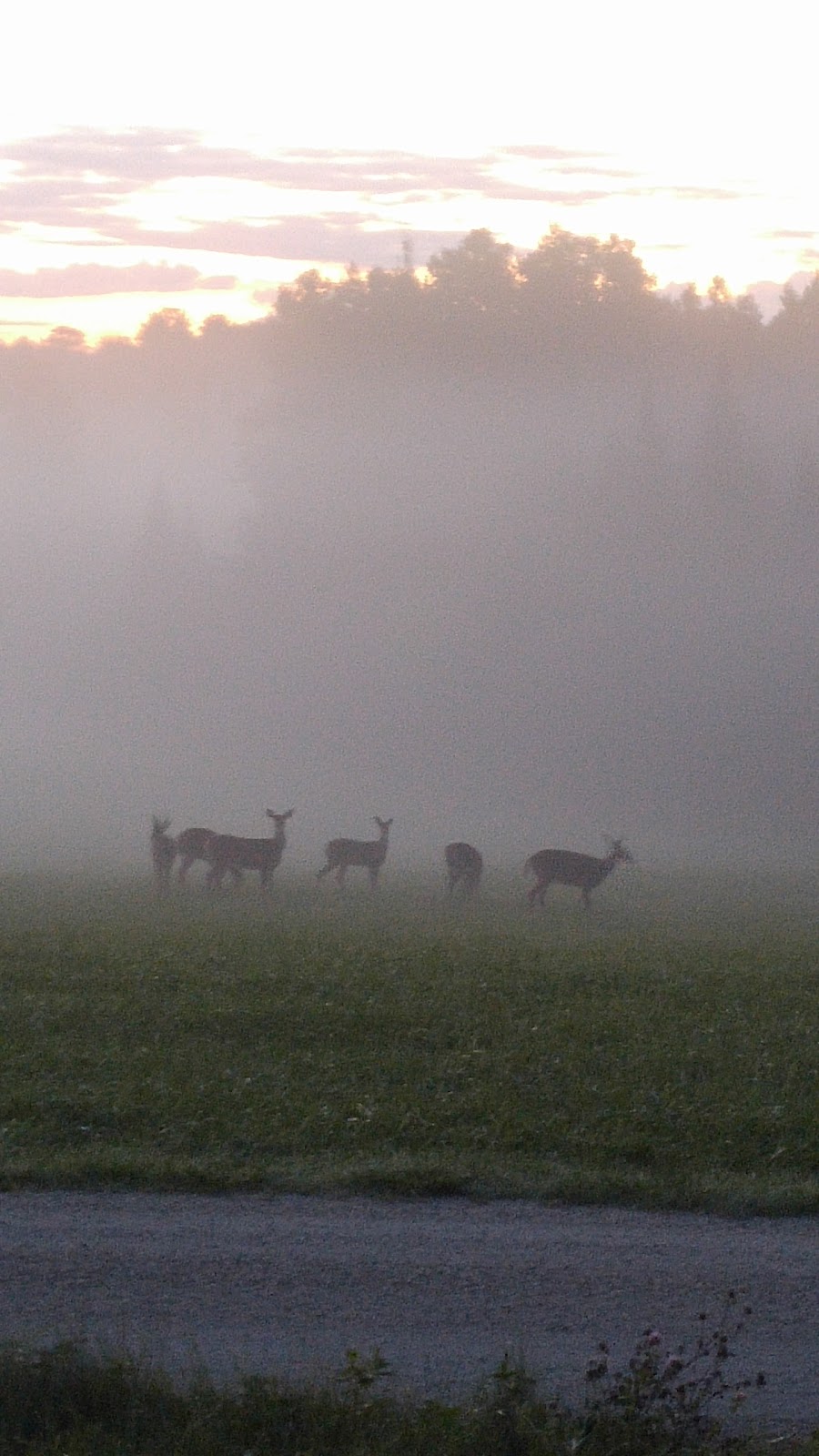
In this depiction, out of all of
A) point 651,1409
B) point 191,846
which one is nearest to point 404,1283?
point 651,1409

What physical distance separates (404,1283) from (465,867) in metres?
22.1

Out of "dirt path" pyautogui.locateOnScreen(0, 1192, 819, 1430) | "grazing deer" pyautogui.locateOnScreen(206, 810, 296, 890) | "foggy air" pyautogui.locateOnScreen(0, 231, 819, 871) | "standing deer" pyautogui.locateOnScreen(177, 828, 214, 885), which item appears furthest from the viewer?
"foggy air" pyautogui.locateOnScreen(0, 231, 819, 871)

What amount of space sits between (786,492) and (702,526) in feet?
16.6

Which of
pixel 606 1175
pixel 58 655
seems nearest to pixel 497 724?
pixel 58 655

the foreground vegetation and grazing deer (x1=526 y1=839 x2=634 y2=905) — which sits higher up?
grazing deer (x1=526 y1=839 x2=634 y2=905)

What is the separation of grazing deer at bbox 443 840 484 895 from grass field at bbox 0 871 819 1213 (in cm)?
813

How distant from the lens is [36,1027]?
47.7 ft

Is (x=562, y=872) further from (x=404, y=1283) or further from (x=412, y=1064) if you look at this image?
(x=404, y=1283)

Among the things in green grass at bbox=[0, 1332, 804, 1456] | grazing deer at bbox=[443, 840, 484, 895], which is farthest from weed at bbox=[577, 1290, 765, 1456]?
grazing deer at bbox=[443, 840, 484, 895]

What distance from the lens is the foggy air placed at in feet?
228

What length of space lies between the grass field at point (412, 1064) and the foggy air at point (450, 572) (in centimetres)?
3369

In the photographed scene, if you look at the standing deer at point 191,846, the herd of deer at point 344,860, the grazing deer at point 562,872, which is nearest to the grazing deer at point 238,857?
the herd of deer at point 344,860

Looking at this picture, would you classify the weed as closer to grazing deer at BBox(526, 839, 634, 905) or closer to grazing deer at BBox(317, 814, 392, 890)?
grazing deer at BBox(526, 839, 634, 905)

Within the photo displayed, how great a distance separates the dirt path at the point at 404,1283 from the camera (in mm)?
7828
